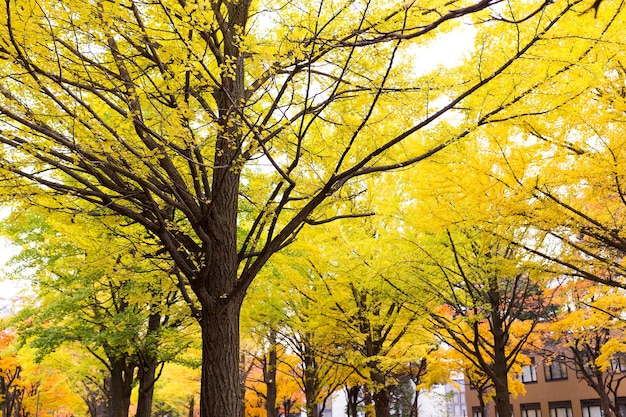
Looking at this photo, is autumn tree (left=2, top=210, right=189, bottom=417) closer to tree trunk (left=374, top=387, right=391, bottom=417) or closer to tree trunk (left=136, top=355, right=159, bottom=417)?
tree trunk (left=136, top=355, right=159, bottom=417)

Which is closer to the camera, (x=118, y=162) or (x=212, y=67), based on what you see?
(x=118, y=162)

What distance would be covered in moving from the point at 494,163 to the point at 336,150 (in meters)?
2.22

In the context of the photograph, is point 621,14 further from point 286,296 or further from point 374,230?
point 286,296

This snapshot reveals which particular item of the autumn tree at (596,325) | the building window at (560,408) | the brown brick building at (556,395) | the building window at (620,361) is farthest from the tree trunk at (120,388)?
the building window at (560,408)

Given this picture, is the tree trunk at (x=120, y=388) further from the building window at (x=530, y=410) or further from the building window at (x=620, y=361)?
the building window at (x=530, y=410)

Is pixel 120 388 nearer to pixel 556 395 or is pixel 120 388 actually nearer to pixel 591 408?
pixel 591 408

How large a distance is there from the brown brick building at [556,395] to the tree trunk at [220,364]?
2263 cm

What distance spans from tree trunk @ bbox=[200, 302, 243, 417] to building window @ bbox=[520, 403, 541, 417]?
90.4 ft

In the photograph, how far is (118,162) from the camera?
4.87 m

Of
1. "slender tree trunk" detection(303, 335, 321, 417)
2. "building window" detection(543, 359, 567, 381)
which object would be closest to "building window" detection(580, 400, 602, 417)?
"building window" detection(543, 359, 567, 381)

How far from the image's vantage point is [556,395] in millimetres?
26547

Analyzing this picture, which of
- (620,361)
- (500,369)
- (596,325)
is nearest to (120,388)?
(500,369)

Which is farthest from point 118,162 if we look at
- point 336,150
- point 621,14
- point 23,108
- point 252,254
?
point 621,14

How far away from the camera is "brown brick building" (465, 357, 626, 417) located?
2433 cm
